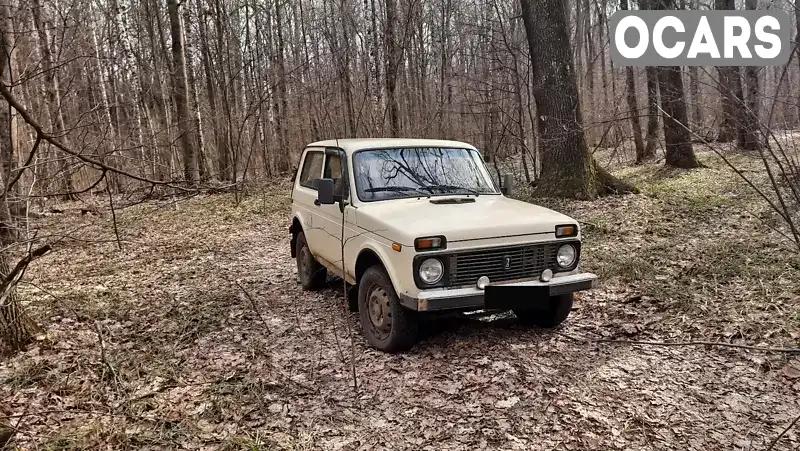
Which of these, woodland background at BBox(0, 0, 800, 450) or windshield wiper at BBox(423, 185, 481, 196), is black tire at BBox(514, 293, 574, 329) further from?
windshield wiper at BBox(423, 185, 481, 196)

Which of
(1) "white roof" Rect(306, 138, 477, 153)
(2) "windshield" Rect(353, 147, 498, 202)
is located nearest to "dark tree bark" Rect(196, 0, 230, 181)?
(1) "white roof" Rect(306, 138, 477, 153)

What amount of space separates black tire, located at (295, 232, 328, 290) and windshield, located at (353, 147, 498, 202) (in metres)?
1.68

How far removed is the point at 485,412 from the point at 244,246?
6.72m

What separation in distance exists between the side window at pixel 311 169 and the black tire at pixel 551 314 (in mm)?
2851

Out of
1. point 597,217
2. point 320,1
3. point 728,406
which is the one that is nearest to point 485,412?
point 728,406

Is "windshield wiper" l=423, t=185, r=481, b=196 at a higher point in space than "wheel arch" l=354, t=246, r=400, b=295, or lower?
higher

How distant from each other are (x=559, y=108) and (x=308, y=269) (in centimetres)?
625

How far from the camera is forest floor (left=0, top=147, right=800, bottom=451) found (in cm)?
339

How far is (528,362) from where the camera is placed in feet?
13.9

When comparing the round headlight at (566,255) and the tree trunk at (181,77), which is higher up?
the tree trunk at (181,77)

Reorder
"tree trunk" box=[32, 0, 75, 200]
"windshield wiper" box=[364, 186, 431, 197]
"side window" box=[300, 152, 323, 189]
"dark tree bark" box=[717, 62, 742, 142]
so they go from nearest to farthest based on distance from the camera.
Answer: "dark tree bark" box=[717, 62, 742, 142], "tree trunk" box=[32, 0, 75, 200], "windshield wiper" box=[364, 186, 431, 197], "side window" box=[300, 152, 323, 189]

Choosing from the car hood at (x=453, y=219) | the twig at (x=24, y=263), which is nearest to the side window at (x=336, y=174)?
the car hood at (x=453, y=219)

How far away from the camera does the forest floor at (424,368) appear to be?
11.1 ft

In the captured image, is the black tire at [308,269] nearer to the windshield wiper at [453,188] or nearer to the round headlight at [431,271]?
the windshield wiper at [453,188]
